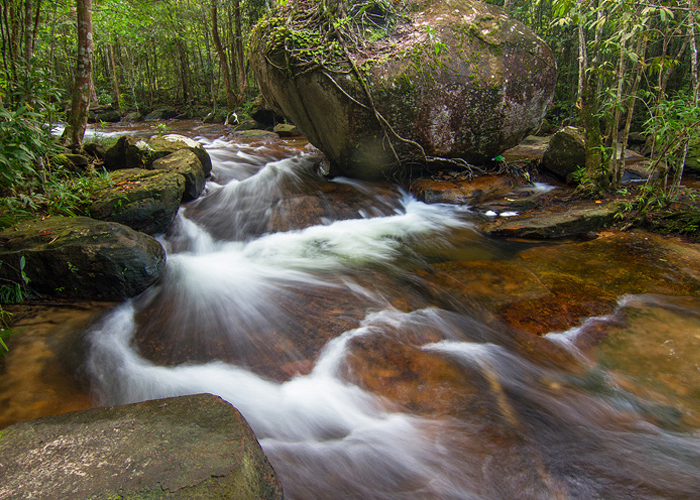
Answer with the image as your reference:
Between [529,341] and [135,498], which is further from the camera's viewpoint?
[529,341]

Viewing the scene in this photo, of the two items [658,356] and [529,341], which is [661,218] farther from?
[529,341]

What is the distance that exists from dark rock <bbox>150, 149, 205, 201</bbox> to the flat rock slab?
15.0 feet

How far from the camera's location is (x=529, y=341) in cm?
305

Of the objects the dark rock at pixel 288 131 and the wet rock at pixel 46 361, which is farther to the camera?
the dark rock at pixel 288 131

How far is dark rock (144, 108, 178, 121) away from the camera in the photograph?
1984cm

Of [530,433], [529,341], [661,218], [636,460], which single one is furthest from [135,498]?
[661,218]

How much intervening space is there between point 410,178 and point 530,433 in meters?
5.32

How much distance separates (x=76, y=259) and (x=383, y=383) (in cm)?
304

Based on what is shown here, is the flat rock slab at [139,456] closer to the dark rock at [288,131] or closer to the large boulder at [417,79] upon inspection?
the large boulder at [417,79]

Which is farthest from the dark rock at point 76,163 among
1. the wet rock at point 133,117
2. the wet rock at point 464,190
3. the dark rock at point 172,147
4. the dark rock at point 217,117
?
the wet rock at point 133,117

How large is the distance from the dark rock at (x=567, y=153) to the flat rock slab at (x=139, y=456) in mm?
7052

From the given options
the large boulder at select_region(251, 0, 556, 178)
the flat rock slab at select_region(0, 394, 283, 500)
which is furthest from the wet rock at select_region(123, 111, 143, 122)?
the flat rock slab at select_region(0, 394, 283, 500)

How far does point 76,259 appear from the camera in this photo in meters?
3.52

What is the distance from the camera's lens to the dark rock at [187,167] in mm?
5914
